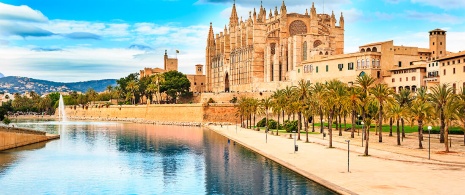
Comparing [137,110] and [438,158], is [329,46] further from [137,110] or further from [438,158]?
[438,158]

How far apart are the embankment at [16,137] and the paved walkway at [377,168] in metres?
20.4

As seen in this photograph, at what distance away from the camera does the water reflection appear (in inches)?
1075

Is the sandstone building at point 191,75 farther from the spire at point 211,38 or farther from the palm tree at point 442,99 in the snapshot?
the palm tree at point 442,99

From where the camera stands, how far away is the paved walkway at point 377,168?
24.4 m

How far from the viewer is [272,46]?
103 meters

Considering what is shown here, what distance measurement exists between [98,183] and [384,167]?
16.1 meters

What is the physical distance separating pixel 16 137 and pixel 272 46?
63.7 metres

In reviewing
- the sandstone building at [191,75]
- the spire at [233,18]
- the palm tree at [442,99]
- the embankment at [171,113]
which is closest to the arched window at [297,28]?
the embankment at [171,113]

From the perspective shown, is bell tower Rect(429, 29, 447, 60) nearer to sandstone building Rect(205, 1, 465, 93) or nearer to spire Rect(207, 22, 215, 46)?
sandstone building Rect(205, 1, 465, 93)

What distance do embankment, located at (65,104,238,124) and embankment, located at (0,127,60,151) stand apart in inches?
1703

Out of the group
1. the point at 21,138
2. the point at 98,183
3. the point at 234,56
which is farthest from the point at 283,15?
the point at 98,183

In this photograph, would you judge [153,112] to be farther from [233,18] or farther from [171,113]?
[233,18]

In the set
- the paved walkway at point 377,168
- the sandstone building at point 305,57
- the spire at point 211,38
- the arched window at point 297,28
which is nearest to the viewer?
the paved walkway at point 377,168

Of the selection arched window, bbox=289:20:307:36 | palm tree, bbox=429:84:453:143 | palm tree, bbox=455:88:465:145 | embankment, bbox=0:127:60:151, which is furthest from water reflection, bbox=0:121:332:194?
arched window, bbox=289:20:307:36
